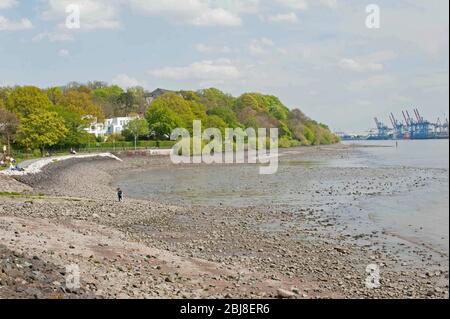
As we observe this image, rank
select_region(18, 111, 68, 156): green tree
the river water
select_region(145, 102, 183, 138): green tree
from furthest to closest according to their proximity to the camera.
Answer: select_region(145, 102, 183, 138): green tree, select_region(18, 111, 68, 156): green tree, the river water

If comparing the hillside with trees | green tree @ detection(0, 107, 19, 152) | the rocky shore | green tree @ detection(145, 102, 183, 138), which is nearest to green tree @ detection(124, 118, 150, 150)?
the hillside with trees

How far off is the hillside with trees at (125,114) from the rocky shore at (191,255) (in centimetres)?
4334

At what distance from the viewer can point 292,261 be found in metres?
16.5

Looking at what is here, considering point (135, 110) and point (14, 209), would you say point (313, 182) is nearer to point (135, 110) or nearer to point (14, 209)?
point (14, 209)

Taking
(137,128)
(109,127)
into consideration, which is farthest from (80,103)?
(109,127)

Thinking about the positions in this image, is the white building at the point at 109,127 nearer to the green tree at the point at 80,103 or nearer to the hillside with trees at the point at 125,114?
the hillside with trees at the point at 125,114

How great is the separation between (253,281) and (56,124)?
2486 inches

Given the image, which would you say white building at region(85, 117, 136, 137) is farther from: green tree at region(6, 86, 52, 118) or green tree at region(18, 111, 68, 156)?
green tree at region(18, 111, 68, 156)

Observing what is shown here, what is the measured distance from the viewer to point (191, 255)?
16656 millimetres

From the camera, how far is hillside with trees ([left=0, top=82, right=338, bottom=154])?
225 feet

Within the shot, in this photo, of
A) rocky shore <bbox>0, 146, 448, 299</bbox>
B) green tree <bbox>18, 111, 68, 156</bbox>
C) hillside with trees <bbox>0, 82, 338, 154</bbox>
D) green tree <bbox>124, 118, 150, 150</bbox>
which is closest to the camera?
rocky shore <bbox>0, 146, 448, 299</bbox>

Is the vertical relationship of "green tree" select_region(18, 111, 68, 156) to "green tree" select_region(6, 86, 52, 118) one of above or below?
below

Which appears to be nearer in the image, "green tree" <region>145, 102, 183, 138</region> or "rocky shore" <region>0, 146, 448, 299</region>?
"rocky shore" <region>0, 146, 448, 299</region>
